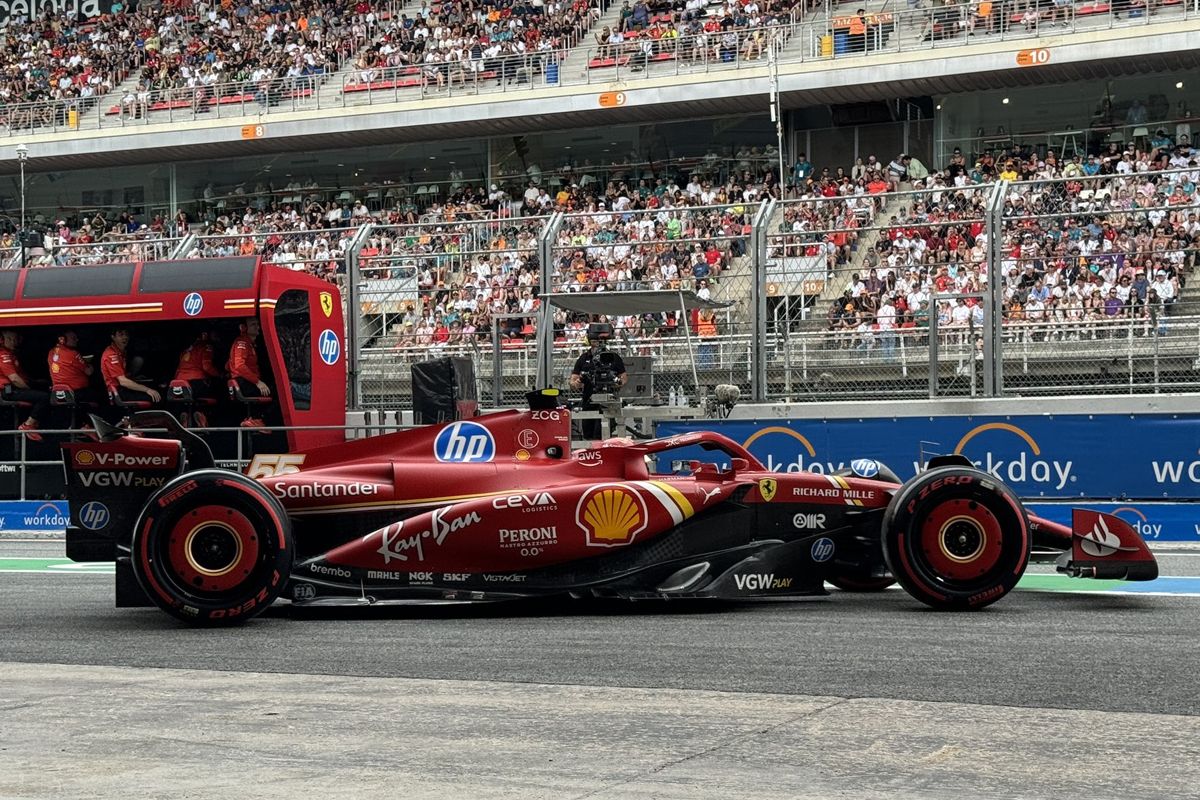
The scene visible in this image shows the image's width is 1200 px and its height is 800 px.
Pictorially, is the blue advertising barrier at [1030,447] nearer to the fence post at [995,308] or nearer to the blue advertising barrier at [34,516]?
the fence post at [995,308]

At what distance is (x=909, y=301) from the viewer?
16094 mm

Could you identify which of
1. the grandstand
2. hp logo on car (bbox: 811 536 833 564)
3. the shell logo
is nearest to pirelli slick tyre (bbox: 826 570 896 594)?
hp logo on car (bbox: 811 536 833 564)

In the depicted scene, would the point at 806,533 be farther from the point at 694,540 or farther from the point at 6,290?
the point at 6,290

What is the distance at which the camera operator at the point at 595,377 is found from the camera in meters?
15.6

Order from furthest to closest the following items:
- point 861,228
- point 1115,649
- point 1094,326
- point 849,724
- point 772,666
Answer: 1. point 861,228
2. point 1094,326
3. point 1115,649
4. point 772,666
5. point 849,724

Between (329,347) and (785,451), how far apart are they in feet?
20.4

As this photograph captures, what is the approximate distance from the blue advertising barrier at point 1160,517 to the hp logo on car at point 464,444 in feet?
20.2

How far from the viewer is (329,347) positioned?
723 inches

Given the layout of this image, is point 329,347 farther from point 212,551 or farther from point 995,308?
point 212,551

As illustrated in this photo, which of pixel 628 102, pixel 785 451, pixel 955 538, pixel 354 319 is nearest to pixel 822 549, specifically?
pixel 955 538

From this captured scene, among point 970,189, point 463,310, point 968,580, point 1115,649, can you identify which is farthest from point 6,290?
point 1115,649

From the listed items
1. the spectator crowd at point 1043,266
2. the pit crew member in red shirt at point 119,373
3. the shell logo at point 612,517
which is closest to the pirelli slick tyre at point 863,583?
the shell logo at point 612,517

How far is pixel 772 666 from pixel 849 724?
1.26 metres

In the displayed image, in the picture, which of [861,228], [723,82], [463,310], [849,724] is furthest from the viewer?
[723,82]
